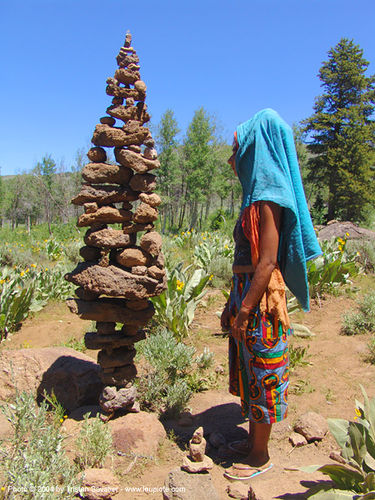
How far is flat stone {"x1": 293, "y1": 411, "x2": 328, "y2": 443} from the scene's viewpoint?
2.79 m

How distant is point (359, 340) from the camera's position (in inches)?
184

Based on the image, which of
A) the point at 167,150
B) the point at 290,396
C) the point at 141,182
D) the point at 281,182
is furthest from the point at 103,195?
the point at 167,150

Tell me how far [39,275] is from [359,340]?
16.9ft

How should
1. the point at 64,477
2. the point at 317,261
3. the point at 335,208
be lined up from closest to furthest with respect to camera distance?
1. the point at 64,477
2. the point at 317,261
3. the point at 335,208

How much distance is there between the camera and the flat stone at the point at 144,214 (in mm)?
2830

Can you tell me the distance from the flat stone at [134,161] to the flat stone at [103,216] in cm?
34

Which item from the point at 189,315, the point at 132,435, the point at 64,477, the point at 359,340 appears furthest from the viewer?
the point at 189,315

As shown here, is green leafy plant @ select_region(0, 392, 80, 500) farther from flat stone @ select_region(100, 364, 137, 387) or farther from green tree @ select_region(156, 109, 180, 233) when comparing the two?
green tree @ select_region(156, 109, 180, 233)

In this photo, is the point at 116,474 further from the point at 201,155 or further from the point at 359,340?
the point at 201,155

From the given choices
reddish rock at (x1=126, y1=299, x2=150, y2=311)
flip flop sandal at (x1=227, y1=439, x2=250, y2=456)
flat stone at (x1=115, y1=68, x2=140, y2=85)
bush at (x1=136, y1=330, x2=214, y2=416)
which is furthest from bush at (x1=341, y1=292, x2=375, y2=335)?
flat stone at (x1=115, y1=68, x2=140, y2=85)

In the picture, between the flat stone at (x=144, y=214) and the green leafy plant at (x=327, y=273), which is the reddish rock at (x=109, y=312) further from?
the green leafy plant at (x=327, y=273)

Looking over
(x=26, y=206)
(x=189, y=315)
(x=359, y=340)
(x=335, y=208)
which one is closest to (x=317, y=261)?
(x=359, y=340)

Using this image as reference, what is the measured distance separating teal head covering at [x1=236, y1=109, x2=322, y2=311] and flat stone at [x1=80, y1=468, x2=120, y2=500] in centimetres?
154

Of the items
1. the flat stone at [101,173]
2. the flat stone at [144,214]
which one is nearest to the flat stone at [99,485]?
the flat stone at [144,214]
